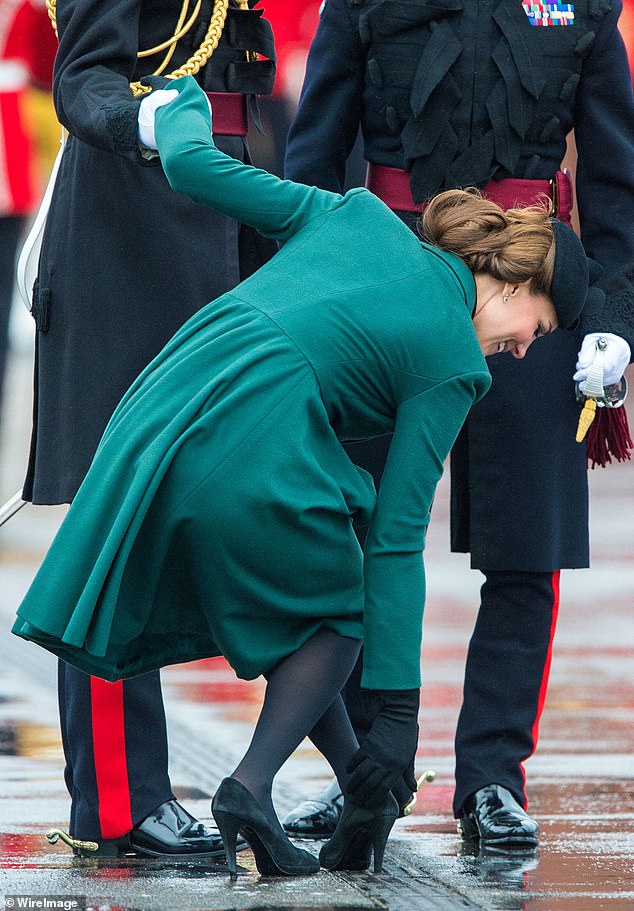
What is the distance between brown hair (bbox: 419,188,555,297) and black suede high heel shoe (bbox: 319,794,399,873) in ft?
2.91

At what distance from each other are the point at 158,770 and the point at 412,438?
2.74 feet

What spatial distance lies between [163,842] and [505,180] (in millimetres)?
1415

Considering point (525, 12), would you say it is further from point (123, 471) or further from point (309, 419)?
point (123, 471)

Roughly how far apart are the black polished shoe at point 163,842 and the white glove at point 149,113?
117 cm

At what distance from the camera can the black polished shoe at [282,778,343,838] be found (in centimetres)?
330

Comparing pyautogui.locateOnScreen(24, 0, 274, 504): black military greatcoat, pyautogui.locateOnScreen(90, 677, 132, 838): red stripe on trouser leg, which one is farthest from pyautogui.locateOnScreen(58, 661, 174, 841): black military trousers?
pyautogui.locateOnScreen(24, 0, 274, 504): black military greatcoat

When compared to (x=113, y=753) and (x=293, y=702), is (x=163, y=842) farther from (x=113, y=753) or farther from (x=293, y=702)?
(x=293, y=702)

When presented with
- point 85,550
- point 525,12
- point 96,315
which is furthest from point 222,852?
point 525,12

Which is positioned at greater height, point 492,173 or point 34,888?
point 492,173

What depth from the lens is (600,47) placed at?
340cm

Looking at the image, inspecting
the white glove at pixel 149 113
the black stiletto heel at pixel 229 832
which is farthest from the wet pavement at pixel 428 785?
the white glove at pixel 149 113

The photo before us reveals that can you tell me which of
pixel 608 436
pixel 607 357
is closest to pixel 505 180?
pixel 607 357

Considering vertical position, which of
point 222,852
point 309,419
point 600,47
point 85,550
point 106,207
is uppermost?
point 600,47

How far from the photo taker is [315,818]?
331 cm
